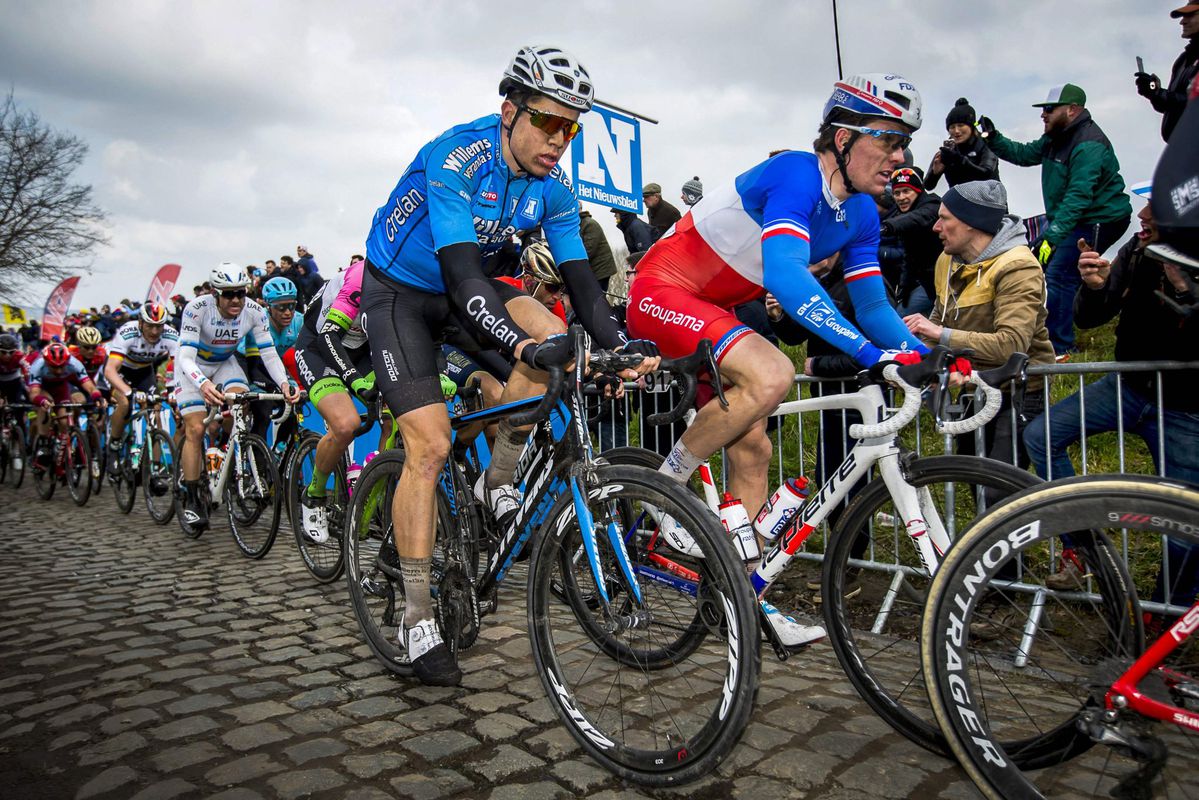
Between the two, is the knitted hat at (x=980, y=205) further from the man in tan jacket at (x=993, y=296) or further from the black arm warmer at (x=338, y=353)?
the black arm warmer at (x=338, y=353)

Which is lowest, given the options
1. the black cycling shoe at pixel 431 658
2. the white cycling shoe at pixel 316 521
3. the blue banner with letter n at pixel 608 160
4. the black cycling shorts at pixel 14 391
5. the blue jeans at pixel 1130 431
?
the black cycling shoe at pixel 431 658

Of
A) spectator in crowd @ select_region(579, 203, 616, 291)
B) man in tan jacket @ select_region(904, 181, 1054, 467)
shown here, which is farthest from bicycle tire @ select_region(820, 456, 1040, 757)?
spectator in crowd @ select_region(579, 203, 616, 291)

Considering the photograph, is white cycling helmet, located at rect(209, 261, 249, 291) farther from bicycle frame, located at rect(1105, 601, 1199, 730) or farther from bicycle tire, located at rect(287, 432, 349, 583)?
bicycle frame, located at rect(1105, 601, 1199, 730)

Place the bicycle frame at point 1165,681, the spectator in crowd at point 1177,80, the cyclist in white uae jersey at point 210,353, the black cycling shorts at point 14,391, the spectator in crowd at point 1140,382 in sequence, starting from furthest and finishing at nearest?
the black cycling shorts at point 14,391 → the cyclist in white uae jersey at point 210,353 → the spectator in crowd at point 1177,80 → the spectator in crowd at point 1140,382 → the bicycle frame at point 1165,681

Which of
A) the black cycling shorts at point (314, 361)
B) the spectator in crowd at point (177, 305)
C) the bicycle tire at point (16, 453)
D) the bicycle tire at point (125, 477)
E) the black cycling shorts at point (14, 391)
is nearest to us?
the black cycling shorts at point (314, 361)

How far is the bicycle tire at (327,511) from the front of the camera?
574cm

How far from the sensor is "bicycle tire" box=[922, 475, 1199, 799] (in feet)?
6.77

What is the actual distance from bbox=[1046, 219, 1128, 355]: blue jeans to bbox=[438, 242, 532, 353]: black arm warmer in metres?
5.63

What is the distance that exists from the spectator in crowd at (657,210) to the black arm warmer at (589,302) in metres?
6.98

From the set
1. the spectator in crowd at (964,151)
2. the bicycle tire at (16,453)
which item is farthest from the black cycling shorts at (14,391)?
the spectator in crowd at (964,151)

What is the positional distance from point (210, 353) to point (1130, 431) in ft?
25.5

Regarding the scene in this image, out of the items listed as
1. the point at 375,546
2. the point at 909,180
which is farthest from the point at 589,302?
the point at 909,180

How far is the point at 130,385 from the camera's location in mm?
11359

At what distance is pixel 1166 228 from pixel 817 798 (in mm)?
1882
